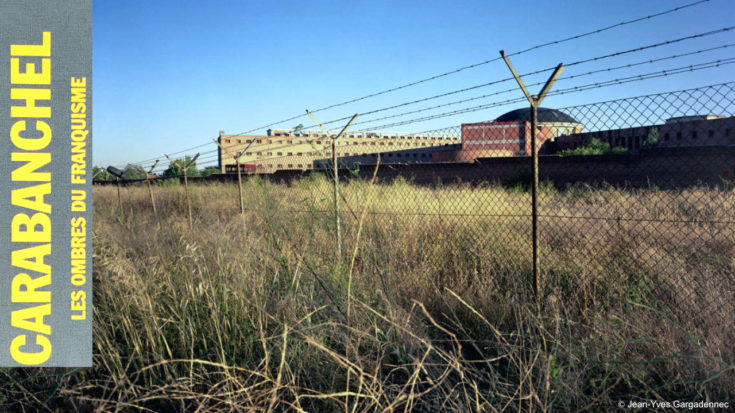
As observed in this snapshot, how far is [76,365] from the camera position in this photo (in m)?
2.65

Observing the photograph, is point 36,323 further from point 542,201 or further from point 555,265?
point 542,201

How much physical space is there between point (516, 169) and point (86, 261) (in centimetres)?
1643

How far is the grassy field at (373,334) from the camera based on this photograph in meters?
2.20

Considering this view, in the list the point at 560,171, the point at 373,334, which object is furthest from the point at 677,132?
the point at 560,171

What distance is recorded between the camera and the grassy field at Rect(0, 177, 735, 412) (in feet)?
7.23

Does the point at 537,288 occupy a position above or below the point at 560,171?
below

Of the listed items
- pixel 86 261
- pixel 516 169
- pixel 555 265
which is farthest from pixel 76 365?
pixel 516 169

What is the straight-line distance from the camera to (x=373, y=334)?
2732mm

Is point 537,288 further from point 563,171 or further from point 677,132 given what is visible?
point 563,171

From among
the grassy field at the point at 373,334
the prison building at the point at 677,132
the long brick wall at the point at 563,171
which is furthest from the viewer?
the long brick wall at the point at 563,171

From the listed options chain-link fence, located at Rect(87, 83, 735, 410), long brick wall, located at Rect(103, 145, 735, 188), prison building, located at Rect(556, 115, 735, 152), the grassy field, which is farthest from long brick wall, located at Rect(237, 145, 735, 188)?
the grassy field

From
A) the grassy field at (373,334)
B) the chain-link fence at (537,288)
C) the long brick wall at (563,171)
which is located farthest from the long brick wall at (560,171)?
the grassy field at (373,334)

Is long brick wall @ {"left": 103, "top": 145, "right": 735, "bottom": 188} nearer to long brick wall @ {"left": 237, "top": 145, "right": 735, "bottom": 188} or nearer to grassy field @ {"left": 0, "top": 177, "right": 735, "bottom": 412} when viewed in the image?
long brick wall @ {"left": 237, "top": 145, "right": 735, "bottom": 188}

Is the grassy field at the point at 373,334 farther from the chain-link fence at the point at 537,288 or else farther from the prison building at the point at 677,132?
the prison building at the point at 677,132
